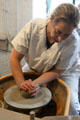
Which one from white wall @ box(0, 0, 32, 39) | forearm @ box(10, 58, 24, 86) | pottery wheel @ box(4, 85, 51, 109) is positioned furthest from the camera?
white wall @ box(0, 0, 32, 39)

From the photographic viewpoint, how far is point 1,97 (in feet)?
3.43

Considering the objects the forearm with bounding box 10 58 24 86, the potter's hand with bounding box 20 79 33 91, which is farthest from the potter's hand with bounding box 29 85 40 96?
the forearm with bounding box 10 58 24 86

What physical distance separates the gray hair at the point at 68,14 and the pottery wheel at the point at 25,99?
460 mm

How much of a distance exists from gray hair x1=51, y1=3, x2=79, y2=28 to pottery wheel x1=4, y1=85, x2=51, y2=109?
1.51 feet

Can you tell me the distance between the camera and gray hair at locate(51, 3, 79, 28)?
2.83ft

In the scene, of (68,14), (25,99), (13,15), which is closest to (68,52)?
(68,14)

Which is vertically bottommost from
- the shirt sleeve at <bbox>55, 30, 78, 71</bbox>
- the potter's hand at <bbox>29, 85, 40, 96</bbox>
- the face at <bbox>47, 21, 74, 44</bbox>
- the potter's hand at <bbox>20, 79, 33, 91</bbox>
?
the potter's hand at <bbox>29, 85, 40, 96</bbox>

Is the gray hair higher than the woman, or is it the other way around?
the gray hair

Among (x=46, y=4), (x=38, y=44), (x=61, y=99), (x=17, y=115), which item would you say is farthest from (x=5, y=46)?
(x=17, y=115)

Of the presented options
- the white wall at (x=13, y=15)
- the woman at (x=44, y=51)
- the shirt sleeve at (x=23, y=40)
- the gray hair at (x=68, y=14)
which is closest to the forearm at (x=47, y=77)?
the woman at (x=44, y=51)

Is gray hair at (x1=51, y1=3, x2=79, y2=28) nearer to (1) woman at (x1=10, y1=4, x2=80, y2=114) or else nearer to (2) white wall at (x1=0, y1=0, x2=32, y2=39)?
(1) woman at (x1=10, y1=4, x2=80, y2=114)

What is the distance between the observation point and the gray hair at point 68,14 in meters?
0.86

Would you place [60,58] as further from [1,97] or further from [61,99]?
[1,97]

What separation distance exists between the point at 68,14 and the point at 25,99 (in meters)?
0.55
